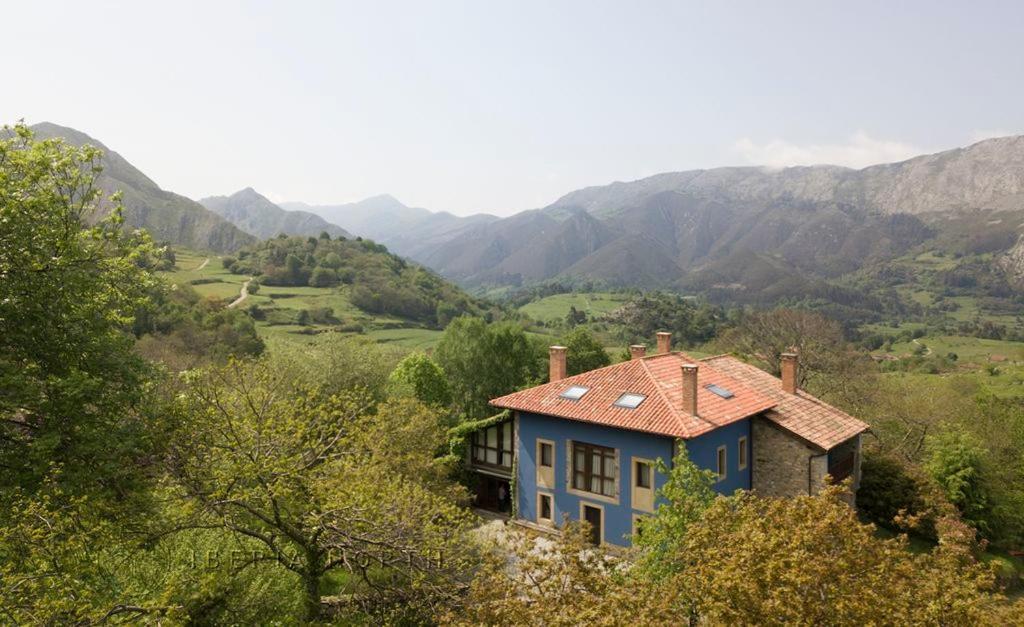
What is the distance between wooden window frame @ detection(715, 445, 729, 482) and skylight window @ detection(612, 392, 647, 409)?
3.67 m

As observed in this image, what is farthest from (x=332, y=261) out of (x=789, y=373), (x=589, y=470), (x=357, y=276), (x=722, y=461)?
(x=722, y=461)

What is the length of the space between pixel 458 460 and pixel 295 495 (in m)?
16.7

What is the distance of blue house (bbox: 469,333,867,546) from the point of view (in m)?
25.7

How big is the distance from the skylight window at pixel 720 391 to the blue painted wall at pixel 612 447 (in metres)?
1.29

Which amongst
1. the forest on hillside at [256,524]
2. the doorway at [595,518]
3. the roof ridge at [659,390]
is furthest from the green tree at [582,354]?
the forest on hillside at [256,524]

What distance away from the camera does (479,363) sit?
171ft

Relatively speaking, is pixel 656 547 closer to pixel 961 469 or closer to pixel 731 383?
pixel 731 383

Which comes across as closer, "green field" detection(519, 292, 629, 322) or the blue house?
the blue house

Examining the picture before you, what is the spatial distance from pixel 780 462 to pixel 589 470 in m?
8.24

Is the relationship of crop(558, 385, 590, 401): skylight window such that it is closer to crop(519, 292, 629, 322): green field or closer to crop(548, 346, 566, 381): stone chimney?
crop(548, 346, 566, 381): stone chimney

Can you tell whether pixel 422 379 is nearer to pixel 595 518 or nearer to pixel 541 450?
pixel 541 450

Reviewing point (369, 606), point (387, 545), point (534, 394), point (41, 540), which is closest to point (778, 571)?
point (387, 545)

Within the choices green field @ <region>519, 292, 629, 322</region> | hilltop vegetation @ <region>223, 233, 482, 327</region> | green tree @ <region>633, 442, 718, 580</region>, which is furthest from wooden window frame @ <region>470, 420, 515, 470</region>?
green field @ <region>519, 292, 629, 322</region>

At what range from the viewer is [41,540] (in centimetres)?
1198
